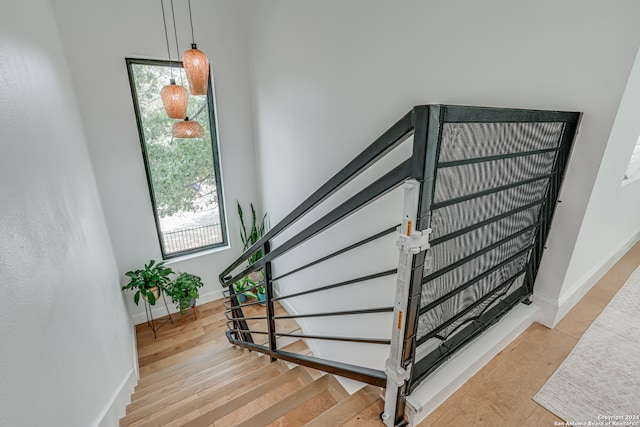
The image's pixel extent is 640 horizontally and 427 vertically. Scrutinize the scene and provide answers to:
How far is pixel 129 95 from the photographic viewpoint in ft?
9.83

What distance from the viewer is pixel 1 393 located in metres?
0.79

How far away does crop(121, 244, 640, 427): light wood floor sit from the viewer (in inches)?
44.0

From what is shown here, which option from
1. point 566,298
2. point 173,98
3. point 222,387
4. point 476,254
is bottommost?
point 222,387

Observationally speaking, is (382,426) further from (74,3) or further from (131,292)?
(74,3)

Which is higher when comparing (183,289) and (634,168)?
(634,168)

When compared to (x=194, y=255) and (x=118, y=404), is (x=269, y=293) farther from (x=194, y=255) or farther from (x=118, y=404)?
(x=194, y=255)

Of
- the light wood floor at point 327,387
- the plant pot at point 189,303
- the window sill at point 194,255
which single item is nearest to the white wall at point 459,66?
the light wood floor at point 327,387

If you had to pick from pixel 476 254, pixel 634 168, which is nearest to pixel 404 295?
pixel 476 254

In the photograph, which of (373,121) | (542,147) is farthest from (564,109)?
(373,121)

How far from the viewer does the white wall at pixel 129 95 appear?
2.72 m

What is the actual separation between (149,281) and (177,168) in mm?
1395

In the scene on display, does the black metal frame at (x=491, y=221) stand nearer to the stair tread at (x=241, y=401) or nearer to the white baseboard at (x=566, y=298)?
the white baseboard at (x=566, y=298)

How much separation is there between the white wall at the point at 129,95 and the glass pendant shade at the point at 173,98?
128 cm

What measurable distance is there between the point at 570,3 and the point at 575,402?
157 cm
